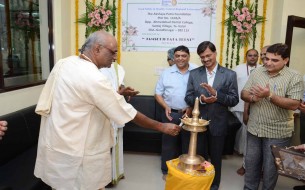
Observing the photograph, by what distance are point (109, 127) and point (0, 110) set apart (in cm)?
146

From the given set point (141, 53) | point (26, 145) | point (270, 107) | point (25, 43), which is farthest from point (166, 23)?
point (26, 145)

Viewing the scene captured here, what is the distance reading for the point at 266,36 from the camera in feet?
12.1

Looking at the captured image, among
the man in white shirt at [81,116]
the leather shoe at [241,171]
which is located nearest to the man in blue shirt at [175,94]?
the leather shoe at [241,171]

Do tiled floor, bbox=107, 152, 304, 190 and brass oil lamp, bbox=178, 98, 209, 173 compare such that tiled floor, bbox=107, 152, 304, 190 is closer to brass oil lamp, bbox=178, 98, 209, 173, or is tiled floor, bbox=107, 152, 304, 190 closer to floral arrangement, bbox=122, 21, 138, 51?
brass oil lamp, bbox=178, 98, 209, 173

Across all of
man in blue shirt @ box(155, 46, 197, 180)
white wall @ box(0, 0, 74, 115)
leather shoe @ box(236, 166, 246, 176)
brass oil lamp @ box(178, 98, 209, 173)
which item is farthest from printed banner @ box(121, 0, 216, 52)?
brass oil lamp @ box(178, 98, 209, 173)

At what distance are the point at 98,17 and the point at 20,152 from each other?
7.50ft

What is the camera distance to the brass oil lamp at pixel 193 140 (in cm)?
146

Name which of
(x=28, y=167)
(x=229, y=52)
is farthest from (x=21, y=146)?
(x=229, y=52)

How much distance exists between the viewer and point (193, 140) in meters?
1.51

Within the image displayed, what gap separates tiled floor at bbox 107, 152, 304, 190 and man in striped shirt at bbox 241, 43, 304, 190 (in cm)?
59

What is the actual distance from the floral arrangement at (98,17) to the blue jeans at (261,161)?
8.75 feet

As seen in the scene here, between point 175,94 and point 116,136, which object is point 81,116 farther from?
point 175,94

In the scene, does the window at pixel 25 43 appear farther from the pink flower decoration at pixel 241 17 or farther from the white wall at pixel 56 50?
the pink flower decoration at pixel 241 17

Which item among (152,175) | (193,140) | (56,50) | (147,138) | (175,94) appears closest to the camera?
(193,140)
